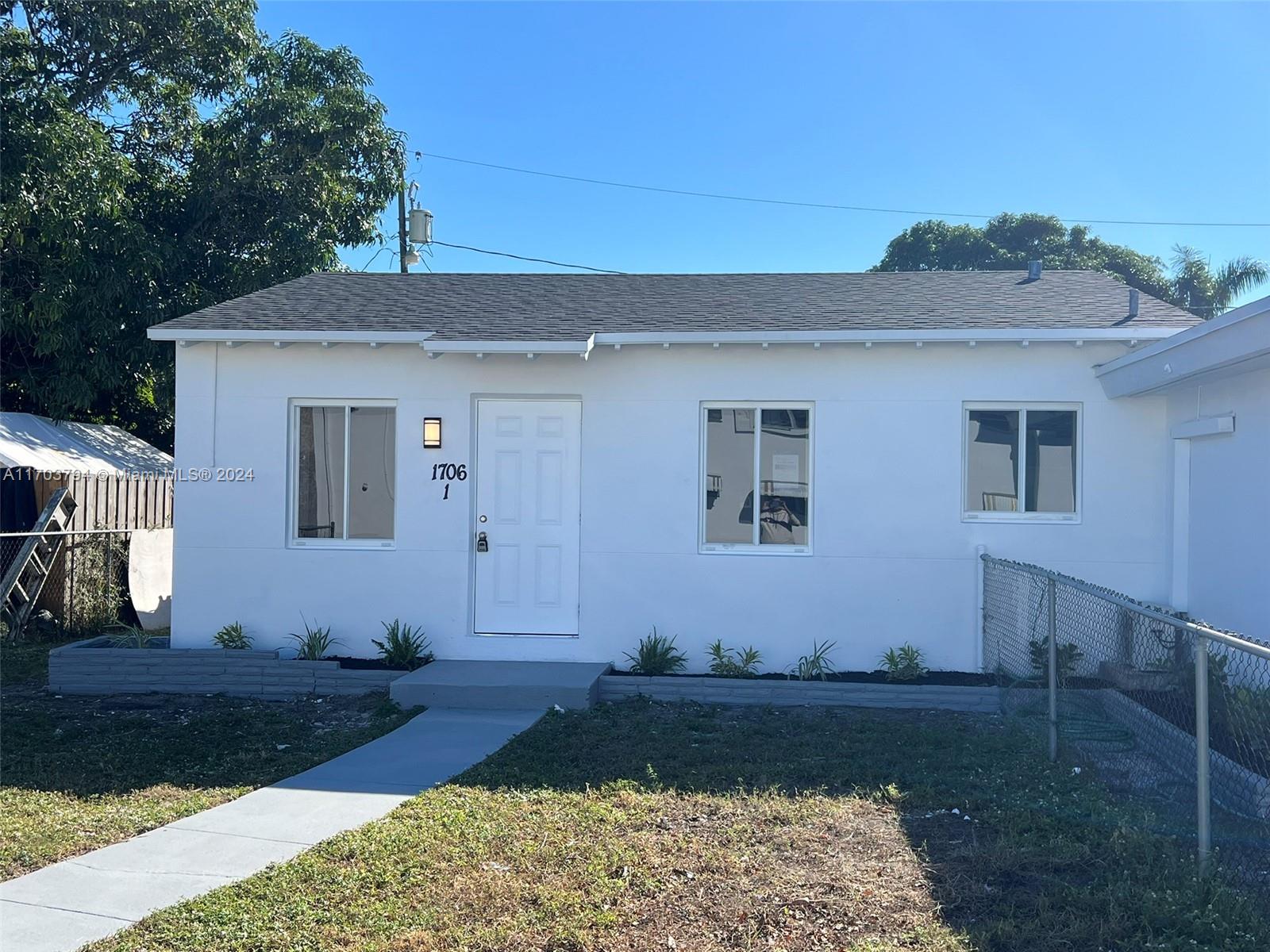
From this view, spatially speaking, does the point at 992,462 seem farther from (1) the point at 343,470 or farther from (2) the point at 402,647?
(1) the point at 343,470

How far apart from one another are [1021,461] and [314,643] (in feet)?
21.9

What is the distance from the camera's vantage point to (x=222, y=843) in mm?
5250

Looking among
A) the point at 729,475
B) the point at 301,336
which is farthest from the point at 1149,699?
the point at 301,336

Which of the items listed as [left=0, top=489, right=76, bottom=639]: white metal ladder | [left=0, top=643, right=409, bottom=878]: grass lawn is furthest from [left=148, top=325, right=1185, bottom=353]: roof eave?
[left=0, top=489, right=76, bottom=639]: white metal ladder

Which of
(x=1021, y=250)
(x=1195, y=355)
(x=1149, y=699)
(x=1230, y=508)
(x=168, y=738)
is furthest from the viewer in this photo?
(x=1021, y=250)

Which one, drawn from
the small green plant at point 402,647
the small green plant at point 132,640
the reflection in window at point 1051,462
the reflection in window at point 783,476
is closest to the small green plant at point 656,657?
the reflection in window at point 783,476

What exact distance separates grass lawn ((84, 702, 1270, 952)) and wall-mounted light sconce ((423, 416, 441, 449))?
3.63m

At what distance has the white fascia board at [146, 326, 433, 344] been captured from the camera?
9.50m

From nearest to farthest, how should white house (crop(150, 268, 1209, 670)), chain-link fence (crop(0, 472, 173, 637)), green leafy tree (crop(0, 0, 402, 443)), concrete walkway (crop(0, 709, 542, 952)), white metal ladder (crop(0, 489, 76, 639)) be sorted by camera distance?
1. concrete walkway (crop(0, 709, 542, 952))
2. white house (crop(150, 268, 1209, 670))
3. white metal ladder (crop(0, 489, 76, 639))
4. chain-link fence (crop(0, 472, 173, 637))
5. green leafy tree (crop(0, 0, 402, 443))

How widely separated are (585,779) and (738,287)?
6760 millimetres

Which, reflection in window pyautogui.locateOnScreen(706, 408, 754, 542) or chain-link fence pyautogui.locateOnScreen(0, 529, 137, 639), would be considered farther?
chain-link fence pyautogui.locateOnScreen(0, 529, 137, 639)

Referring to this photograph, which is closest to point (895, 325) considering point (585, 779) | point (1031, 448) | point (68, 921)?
point (1031, 448)

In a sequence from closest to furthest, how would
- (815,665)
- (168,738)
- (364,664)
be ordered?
(168,738) → (815,665) → (364,664)

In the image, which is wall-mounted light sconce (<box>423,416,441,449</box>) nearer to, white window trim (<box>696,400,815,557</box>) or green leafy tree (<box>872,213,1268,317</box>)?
white window trim (<box>696,400,815,557</box>)
